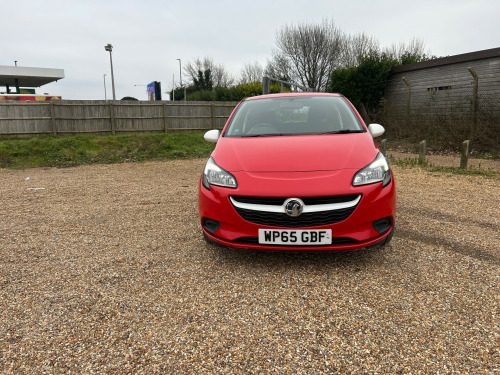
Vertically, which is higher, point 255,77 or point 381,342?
point 255,77

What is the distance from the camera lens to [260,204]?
258cm

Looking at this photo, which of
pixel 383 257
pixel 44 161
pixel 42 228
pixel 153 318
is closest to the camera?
pixel 153 318

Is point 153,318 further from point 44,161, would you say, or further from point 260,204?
point 44,161

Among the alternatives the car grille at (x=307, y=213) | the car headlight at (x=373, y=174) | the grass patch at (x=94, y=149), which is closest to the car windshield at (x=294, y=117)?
the car headlight at (x=373, y=174)

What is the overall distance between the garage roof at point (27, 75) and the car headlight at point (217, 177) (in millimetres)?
30376

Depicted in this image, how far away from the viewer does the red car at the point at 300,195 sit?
99.0 inches

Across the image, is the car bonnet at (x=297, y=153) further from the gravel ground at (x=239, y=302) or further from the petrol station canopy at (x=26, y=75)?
the petrol station canopy at (x=26, y=75)

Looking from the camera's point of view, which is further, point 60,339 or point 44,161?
point 44,161

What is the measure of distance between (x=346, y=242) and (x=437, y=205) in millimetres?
2961

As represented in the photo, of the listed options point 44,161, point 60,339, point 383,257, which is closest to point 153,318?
Answer: point 60,339

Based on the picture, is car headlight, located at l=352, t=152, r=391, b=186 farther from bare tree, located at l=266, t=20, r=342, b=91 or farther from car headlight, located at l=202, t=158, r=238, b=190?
bare tree, located at l=266, t=20, r=342, b=91

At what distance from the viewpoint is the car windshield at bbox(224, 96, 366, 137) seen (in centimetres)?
350

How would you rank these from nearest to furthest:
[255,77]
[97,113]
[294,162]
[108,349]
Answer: [108,349] → [294,162] → [97,113] → [255,77]

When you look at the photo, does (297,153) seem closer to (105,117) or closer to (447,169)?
(447,169)
